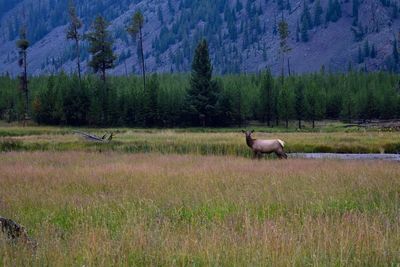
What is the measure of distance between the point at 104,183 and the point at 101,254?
7950mm

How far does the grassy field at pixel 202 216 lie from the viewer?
21.6ft

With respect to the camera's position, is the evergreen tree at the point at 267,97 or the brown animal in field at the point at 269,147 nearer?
the brown animal in field at the point at 269,147

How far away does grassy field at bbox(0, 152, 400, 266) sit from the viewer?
6.58 m

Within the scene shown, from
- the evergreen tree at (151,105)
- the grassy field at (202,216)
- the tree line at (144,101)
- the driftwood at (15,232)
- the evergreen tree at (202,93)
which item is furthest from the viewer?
the evergreen tree at (202,93)

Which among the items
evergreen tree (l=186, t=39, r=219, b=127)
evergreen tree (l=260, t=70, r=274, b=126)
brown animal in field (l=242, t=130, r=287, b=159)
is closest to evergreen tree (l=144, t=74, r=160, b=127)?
evergreen tree (l=186, t=39, r=219, b=127)

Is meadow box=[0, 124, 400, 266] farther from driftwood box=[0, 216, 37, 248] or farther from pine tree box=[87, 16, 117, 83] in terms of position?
pine tree box=[87, 16, 117, 83]

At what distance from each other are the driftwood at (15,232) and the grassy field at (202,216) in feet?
0.73

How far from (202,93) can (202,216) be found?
68737 millimetres

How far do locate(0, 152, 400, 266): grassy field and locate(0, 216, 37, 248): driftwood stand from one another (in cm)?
22

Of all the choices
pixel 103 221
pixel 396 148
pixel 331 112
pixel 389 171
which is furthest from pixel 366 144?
pixel 331 112

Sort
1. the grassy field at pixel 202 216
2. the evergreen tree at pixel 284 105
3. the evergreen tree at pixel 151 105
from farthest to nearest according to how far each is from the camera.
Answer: the evergreen tree at pixel 284 105, the evergreen tree at pixel 151 105, the grassy field at pixel 202 216

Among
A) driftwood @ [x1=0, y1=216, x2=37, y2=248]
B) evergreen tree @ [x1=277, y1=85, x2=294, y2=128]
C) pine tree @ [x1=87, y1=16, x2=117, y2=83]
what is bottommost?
driftwood @ [x1=0, y1=216, x2=37, y2=248]

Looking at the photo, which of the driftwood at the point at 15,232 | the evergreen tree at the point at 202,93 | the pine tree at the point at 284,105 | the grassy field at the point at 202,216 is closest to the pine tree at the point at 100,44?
the evergreen tree at the point at 202,93

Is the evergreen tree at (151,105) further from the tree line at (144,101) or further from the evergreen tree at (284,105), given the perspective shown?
the evergreen tree at (284,105)
